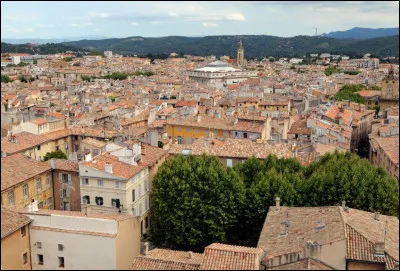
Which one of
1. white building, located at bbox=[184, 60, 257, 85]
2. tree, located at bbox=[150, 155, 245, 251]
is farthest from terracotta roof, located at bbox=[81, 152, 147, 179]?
white building, located at bbox=[184, 60, 257, 85]

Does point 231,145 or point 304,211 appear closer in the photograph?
point 304,211

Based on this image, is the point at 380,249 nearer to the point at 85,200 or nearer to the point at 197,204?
the point at 197,204

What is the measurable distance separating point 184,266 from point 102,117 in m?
41.7

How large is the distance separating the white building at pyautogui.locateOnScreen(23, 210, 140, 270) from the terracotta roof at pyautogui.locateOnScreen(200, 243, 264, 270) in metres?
4.82

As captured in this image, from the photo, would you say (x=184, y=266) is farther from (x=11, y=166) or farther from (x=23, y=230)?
(x=11, y=166)

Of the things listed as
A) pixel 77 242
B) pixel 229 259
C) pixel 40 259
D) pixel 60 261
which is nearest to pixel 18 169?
pixel 40 259

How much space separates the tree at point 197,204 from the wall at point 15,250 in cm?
853

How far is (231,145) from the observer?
3612 cm

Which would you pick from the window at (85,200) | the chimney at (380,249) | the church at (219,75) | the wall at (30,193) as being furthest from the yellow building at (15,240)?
the church at (219,75)

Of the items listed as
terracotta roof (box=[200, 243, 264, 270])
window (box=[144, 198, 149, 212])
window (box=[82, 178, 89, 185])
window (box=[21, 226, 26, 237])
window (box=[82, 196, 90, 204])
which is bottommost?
window (box=[144, 198, 149, 212])

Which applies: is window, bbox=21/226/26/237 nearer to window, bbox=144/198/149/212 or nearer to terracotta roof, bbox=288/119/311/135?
window, bbox=144/198/149/212

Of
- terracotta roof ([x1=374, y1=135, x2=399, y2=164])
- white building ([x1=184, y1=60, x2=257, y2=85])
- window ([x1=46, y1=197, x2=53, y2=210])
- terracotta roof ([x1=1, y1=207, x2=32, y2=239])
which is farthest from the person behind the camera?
white building ([x1=184, y1=60, x2=257, y2=85])

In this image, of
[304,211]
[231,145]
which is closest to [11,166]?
[231,145]

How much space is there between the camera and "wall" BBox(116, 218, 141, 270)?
21.2 meters
